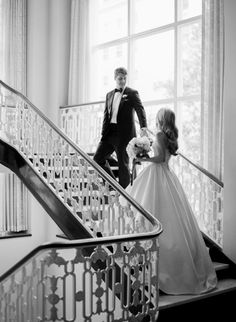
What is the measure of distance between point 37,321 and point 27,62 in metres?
7.18

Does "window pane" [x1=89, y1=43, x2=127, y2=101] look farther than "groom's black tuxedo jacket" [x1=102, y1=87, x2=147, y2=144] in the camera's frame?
Yes

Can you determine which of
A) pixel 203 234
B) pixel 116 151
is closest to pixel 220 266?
pixel 203 234

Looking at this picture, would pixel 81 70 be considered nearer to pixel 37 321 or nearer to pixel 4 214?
pixel 4 214

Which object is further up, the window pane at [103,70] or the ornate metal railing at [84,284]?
the window pane at [103,70]

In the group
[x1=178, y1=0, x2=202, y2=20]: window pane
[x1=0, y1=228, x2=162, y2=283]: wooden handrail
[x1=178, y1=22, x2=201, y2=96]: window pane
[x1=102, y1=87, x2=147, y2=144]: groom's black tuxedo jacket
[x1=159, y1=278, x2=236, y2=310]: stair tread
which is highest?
[x1=178, y1=0, x2=202, y2=20]: window pane

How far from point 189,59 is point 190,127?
1129mm

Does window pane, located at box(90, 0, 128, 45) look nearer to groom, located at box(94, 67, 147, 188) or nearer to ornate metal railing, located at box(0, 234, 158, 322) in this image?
groom, located at box(94, 67, 147, 188)

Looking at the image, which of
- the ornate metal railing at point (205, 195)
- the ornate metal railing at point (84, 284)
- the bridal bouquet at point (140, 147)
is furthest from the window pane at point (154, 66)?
the ornate metal railing at point (84, 284)

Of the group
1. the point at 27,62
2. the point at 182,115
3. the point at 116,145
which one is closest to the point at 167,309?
the point at 116,145

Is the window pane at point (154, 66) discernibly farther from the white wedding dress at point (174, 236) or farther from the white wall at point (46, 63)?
the white wedding dress at point (174, 236)

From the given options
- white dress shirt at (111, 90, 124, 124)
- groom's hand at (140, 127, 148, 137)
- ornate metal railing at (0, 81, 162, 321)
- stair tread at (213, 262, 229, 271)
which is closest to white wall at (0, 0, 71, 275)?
ornate metal railing at (0, 81, 162, 321)

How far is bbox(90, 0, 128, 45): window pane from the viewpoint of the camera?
386 inches

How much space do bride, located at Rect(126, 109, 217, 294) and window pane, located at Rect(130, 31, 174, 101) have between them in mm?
3125

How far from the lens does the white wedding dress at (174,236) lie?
5.33 meters
